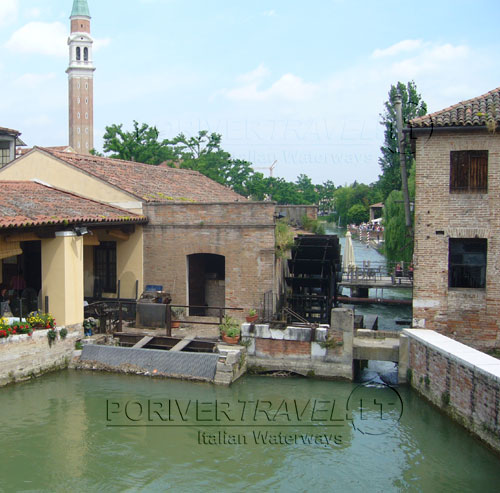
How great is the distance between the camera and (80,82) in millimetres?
72562

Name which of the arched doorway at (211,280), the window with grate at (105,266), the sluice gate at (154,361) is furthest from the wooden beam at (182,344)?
the window with grate at (105,266)

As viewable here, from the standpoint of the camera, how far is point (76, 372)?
44.1ft

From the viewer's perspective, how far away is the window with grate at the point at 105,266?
17172 millimetres

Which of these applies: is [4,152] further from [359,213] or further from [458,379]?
[359,213]

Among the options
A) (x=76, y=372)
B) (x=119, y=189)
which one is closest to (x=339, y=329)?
(x=76, y=372)

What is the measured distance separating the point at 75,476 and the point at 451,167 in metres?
10.2

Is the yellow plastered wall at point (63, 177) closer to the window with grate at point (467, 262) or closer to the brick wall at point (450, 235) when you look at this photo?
the brick wall at point (450, 235)

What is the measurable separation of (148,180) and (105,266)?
12.5 feet

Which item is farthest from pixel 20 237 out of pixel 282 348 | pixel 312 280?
pixel 312 280

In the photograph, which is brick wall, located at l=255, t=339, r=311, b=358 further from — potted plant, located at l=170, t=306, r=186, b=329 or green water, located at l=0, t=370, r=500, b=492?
potted plant, located at l=170, t=306, r=186, b=329

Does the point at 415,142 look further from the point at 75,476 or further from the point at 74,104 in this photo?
the point at 74,104

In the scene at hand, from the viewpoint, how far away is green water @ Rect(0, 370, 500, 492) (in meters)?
8.71

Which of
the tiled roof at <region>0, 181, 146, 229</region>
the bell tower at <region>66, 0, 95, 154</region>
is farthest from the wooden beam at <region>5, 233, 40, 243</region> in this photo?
the bell tower at <region>66, 0, 95, 154</region>

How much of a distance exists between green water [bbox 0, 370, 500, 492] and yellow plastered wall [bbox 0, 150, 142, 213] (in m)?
6.26
